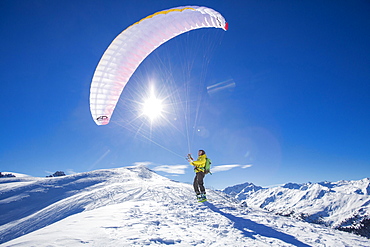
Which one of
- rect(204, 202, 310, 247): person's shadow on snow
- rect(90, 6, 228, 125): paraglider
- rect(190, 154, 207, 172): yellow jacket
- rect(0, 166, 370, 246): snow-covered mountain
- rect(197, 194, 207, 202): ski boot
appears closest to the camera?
rect(0, 166, 370, 246): snow-covered mountain

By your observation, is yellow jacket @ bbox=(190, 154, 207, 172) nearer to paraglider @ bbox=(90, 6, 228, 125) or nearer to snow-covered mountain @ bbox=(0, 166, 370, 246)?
snow-covered mountain @ bbox=(0, 166, 370, 246)

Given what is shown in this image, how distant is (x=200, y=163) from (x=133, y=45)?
6.49 meters

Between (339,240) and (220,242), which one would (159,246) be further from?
(339,240)

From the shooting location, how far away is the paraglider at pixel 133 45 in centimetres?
905

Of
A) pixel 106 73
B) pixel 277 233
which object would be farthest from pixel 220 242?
pixel 106 73

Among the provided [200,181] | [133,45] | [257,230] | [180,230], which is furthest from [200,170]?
[133,45]

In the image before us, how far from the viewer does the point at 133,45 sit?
9773 millimetres

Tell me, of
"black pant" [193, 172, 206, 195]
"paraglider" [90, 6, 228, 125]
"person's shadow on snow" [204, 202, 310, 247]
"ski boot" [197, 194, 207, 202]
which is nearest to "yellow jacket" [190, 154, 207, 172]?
"black pant" [193, 172, 206, 195]

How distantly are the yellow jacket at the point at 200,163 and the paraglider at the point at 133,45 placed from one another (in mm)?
5206

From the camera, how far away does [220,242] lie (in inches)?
191

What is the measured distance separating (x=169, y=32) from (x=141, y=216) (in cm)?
800

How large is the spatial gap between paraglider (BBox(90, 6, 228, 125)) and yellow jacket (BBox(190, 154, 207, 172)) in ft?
17.1

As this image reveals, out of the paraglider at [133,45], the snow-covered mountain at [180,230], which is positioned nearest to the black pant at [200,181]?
the snow-covered mountain at [180,230]

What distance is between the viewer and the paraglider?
9.05 meters
